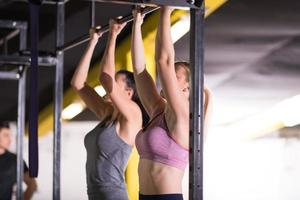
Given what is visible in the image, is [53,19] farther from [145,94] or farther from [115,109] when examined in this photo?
[145,94]

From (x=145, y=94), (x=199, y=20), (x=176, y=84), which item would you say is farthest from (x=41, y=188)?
(x=199, y=20)

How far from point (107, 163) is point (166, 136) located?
0.78 m

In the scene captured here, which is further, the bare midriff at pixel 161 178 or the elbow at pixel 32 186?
the elbow at pixel 32 186

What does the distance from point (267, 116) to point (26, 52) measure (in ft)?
5.92

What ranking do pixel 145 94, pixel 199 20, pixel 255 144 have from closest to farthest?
1. pixel 199 20
2. pixel 145 94
3. pixel 255 144

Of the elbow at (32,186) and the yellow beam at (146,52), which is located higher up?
the yellow beam at (146,52)

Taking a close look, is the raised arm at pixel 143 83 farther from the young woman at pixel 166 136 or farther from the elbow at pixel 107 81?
the elbow at pixel 107 81

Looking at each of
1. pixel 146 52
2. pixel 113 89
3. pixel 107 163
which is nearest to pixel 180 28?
pixel 146 52

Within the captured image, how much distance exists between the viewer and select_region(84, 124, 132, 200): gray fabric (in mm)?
3596

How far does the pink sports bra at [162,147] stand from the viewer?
9.46 feet

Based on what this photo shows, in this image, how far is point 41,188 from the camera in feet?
16.5

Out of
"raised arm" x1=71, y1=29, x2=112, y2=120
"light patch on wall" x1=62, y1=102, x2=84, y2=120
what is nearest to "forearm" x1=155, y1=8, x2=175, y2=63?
"raised arm" x1=71, y1=29, x2=112, y2=120

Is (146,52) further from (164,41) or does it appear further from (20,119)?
(164,41)

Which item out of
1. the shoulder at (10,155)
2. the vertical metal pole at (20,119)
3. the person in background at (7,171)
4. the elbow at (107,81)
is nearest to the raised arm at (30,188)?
the person in background at (7,171)
